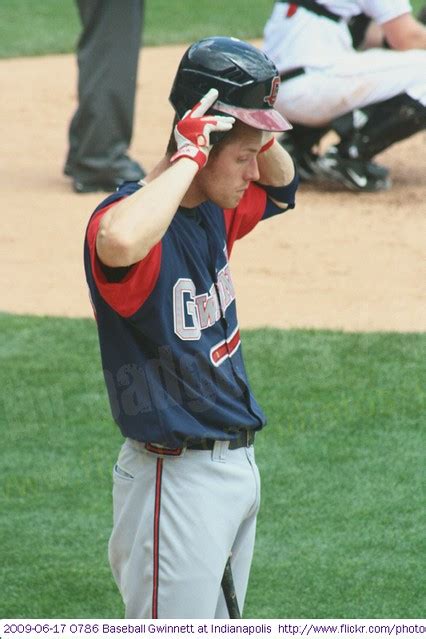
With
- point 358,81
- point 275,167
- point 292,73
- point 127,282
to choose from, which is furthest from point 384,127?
point 127,282

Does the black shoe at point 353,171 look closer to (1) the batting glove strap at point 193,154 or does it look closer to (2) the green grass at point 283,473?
→ (2) the green grass at point 283,473

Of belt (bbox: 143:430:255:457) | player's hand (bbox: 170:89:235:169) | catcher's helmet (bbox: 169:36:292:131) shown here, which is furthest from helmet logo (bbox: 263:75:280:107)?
belt (bbox: 143:430:255:457)

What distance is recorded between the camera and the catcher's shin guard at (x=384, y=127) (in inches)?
307

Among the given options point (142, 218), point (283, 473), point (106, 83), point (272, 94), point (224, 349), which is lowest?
point (106, 83)

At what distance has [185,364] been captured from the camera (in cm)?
288

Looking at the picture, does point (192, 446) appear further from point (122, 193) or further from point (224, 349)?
point (122, 193)

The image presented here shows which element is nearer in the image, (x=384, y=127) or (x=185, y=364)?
(x=185, y=364)

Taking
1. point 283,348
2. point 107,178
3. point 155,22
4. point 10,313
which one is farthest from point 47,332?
point 155,22

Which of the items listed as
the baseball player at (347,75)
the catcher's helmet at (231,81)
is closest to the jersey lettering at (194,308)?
the catcher's helmet at (231,81)

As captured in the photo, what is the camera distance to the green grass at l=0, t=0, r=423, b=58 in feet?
42.2

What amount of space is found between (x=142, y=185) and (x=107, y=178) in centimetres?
516

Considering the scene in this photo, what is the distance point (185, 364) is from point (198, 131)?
0.48 meters

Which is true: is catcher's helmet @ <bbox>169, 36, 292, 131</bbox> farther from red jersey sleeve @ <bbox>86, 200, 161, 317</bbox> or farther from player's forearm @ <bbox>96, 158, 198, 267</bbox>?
red jersey sleeve @ <bbox>86, 200, 161, 317</bbox>

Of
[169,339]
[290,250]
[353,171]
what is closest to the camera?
[169,339]
